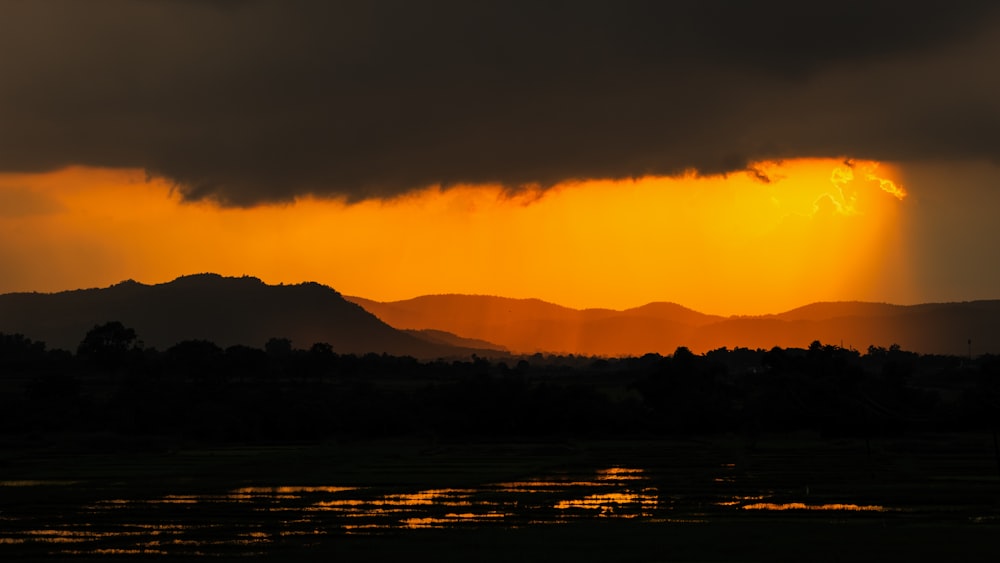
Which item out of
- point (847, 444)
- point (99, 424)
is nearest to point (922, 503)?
point (847, 444)

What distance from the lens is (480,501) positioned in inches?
2803

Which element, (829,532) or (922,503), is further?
(922,503)

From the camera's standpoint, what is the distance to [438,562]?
160 feet

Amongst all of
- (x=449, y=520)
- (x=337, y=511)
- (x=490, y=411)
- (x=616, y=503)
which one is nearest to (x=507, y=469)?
(x=616, y=503)

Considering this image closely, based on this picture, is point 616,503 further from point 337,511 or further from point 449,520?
point 337,511

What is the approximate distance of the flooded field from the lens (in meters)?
54.5

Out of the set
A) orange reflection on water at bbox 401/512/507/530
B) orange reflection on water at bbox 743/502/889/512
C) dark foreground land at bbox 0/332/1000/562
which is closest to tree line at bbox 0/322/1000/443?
dark foreground land at bbox 0/332/1000/562

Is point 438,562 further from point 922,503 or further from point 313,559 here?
point 922,503

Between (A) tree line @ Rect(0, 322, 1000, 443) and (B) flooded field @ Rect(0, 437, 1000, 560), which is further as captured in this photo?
(A) tree line @ Rect(0, 322, 1000, 443)

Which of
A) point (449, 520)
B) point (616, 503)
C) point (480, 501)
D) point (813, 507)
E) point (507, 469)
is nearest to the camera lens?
point (449, 520)

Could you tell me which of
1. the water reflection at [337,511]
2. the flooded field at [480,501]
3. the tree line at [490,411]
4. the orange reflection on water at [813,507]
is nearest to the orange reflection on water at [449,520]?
the water reflection at [337,511]

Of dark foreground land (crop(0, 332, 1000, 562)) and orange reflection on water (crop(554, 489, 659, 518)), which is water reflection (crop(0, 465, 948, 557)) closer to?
orange reflection on water (crop(554, 489, 659, 518))

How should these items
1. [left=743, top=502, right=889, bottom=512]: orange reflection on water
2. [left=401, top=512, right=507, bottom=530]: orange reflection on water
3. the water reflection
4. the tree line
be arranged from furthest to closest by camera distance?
the tree line, [left=743, top=502, right=889, bottom=512]: orange reflection on water, [left=401, top=512, right=507, bottom=530]: orange reflection on water, the water reflection

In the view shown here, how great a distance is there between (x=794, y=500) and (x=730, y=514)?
27.2ft
